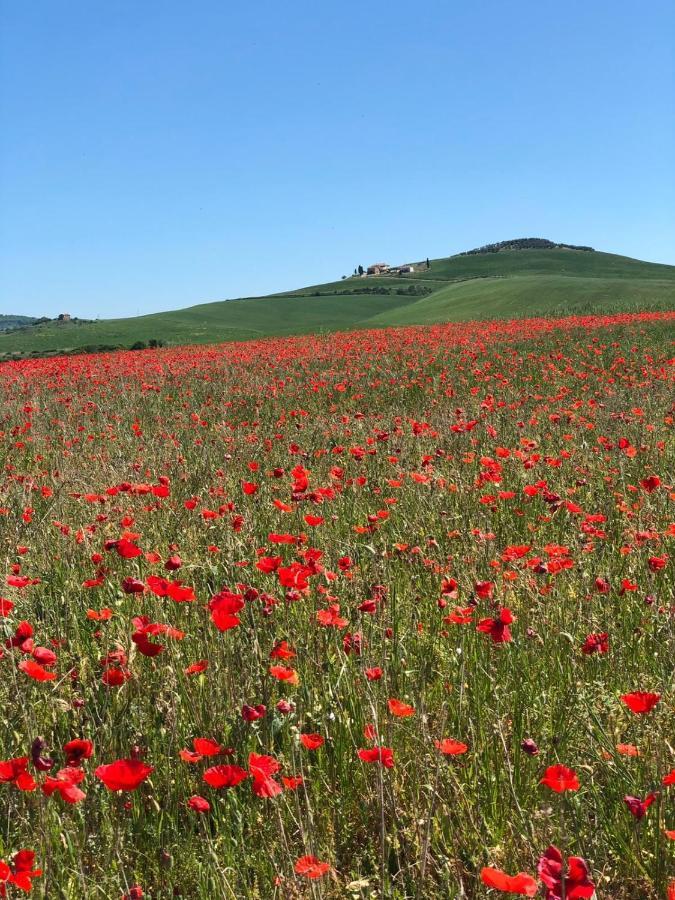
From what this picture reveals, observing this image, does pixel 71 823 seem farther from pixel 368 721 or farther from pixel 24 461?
pixel 24 461

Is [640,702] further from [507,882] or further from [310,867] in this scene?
[310,867]

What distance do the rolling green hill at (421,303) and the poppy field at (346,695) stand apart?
26.7 meters

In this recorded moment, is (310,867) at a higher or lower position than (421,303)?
lower

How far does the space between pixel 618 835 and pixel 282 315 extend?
74351mm

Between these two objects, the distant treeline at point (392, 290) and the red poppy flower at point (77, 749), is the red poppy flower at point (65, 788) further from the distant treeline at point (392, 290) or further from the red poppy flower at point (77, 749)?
the distant treeline at point (392, 290)

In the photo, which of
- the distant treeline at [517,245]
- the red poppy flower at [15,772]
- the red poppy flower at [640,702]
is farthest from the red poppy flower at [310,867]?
the distant treeline at [517,245]

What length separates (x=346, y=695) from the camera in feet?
7.87

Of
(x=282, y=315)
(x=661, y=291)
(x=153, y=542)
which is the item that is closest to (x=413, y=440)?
(x=153, y=542)

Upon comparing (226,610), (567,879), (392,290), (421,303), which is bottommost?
(567,879)

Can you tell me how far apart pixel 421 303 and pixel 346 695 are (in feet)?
188

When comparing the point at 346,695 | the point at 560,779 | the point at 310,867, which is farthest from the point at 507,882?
the point at 346,695

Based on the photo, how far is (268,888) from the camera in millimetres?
1717

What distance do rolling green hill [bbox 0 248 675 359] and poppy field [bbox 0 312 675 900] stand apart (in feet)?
87.6

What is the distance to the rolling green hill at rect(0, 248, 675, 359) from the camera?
38.7m
